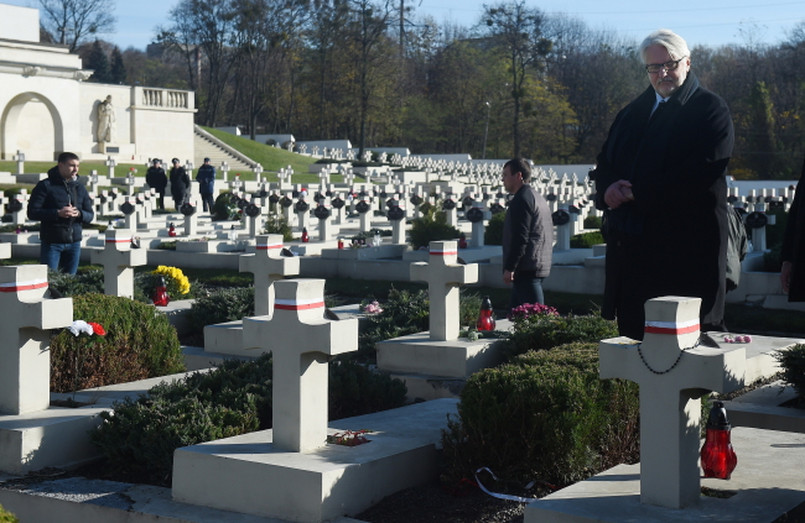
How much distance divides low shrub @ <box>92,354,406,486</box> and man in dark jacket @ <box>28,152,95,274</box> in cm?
513

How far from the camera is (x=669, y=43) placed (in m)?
4.86

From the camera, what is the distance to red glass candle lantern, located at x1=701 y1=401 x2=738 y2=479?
15.1ft

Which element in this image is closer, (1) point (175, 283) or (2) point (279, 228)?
(1) point (175, 283)

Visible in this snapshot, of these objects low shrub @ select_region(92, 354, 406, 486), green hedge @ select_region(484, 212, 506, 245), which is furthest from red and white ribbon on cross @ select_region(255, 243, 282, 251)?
green hedge @ select_region(484, 212, 506, 245)

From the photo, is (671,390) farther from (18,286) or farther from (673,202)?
(18,286)

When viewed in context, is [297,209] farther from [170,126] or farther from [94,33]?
[94,33]

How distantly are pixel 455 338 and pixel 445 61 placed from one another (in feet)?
258

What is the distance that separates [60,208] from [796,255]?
8.45 meters

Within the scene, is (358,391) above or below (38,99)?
below

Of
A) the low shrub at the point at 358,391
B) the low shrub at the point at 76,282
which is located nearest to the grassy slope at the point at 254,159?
the low shrub at the point at 76,282

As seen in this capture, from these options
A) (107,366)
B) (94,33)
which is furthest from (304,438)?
(94,33)

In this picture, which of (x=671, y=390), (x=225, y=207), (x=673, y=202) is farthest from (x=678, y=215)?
(x=225, y=207)

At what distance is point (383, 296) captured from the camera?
14305 millimetres

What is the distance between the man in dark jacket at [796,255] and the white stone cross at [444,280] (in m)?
3.24
